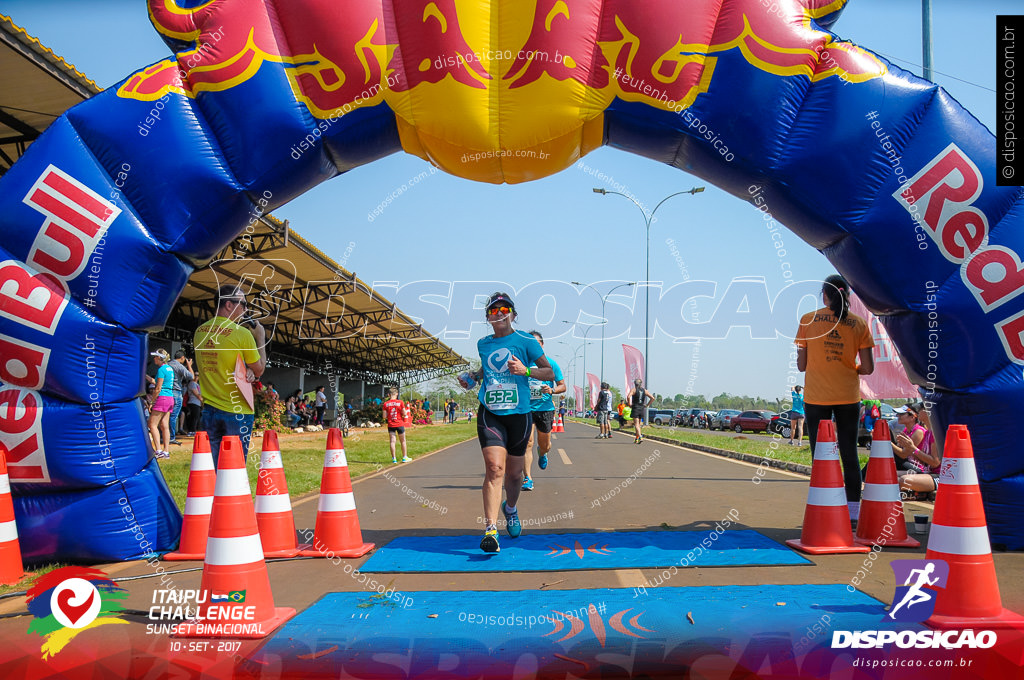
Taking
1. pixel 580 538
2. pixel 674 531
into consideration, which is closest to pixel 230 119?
pixel 580 538

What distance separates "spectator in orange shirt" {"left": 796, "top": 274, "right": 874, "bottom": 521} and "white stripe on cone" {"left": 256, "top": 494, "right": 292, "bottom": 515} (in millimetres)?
4285

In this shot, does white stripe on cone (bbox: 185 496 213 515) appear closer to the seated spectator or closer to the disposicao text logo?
the disposicao text logo

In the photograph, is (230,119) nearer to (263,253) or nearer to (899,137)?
(899,137)

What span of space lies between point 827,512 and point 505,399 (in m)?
2.49

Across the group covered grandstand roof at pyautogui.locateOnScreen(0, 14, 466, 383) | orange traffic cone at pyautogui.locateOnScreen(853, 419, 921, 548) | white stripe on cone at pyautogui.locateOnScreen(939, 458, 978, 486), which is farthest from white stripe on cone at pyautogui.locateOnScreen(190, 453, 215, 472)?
orange traffic cone at pyautogui.locateOnScreen(853, 419, 921, 548)

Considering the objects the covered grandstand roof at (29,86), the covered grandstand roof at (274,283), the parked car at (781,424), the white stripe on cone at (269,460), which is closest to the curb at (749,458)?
the covered grandstand roof at (274,283)

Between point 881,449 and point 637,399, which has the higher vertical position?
point 637,399

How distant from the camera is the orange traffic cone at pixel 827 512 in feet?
16.0

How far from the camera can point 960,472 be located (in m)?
3.52

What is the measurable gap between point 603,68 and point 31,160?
14.3 ft

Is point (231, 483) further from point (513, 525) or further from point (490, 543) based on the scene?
point (513, 525)

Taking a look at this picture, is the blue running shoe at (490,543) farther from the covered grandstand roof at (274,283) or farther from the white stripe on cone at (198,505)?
the covered grandstand roof at (274,283)

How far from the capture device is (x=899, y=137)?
4922 mm

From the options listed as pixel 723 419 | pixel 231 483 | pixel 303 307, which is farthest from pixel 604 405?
pixel 723 419
